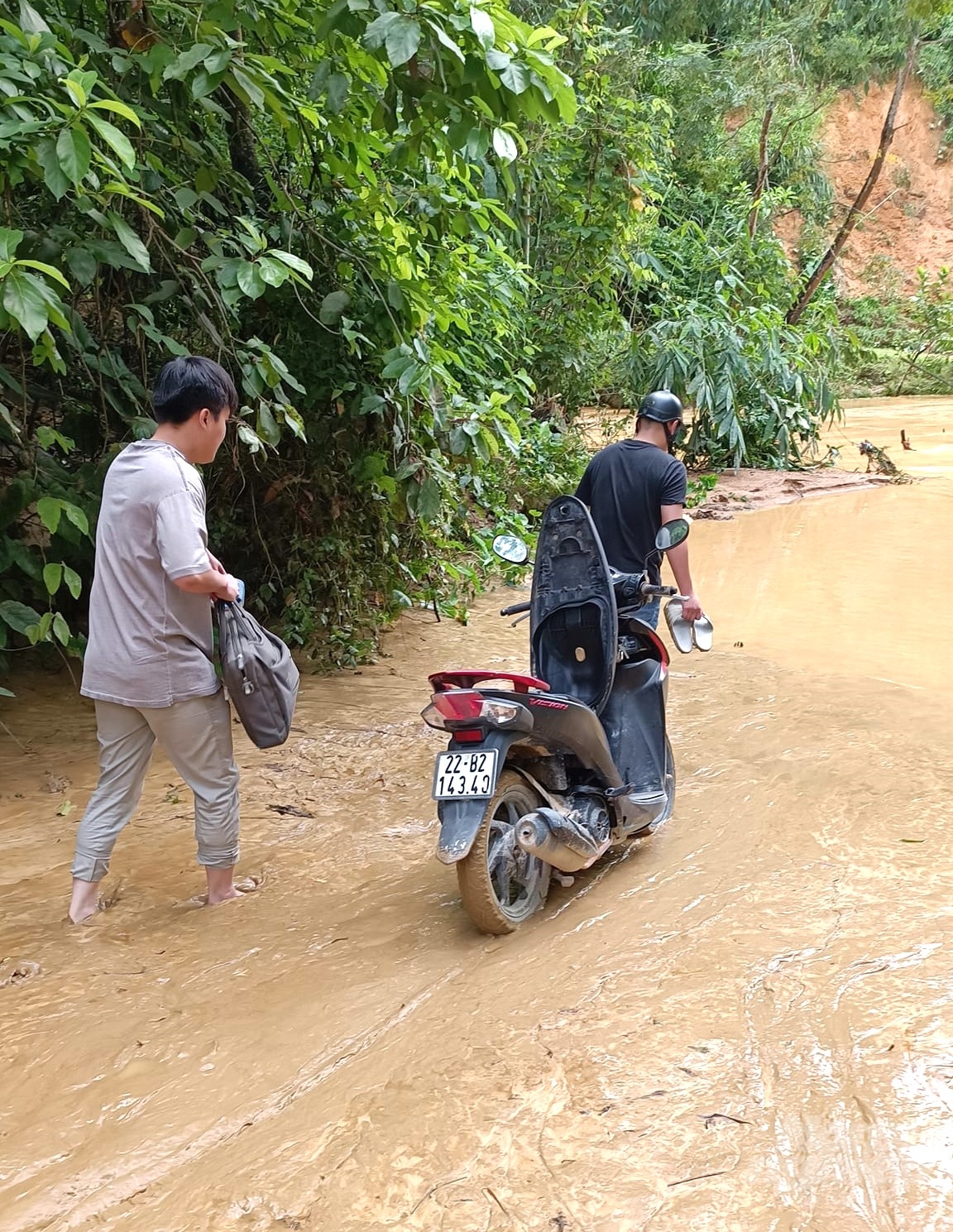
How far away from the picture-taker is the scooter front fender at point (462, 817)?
307 cm

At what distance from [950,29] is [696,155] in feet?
44.9

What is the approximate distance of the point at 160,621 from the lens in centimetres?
323

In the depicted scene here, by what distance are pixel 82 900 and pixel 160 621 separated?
0.96 metres

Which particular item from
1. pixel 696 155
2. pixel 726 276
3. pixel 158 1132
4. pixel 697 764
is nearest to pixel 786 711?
pixel 697 764

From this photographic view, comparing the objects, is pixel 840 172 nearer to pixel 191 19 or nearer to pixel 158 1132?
pixel 191 19

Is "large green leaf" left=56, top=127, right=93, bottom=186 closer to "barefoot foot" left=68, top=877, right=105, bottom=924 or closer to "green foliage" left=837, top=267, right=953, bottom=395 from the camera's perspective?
"barefoot foot" left=68, top=877, right=105, bottom=924

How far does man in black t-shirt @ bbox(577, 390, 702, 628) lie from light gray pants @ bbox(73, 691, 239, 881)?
1.62 metres

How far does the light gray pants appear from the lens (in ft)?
10.9

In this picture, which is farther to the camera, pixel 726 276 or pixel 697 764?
pixel 726 276

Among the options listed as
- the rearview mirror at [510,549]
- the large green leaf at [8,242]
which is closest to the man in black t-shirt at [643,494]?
the rearview mirror at [510,549]

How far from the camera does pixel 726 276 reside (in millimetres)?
14250

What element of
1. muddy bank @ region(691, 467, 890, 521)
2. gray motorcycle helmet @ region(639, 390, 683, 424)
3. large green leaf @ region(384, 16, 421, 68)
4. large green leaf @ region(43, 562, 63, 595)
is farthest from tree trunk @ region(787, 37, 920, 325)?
large green leaf @ region(43, 562, 63, 595)

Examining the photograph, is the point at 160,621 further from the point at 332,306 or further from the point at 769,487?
the point at 769,487

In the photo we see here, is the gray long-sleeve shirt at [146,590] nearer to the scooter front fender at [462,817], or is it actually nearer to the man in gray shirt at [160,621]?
the man in gray shirt at [160,621]
